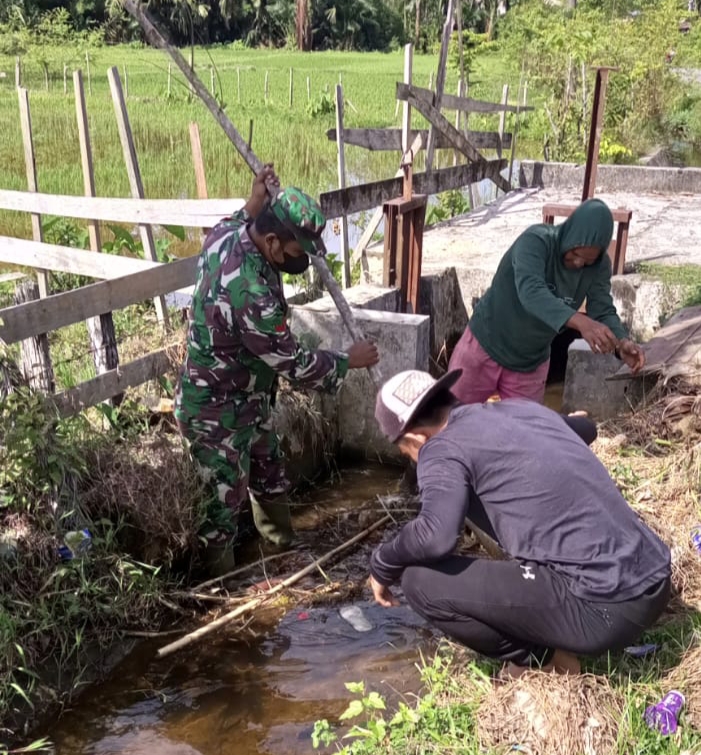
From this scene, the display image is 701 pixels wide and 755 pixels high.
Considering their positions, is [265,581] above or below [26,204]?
below

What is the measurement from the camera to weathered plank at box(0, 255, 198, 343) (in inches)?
139

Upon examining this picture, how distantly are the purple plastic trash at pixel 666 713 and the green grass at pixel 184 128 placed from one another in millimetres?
3874

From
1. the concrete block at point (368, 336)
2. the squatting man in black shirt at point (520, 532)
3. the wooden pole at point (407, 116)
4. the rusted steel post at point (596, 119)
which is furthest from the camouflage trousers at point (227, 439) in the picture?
the wooden pole at point (407, 116)

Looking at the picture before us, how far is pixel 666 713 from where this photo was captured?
251 cm

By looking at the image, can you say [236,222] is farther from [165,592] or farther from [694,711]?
[694,711]

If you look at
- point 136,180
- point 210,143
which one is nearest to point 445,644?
point 136,180

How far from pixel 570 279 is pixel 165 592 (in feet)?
8.24

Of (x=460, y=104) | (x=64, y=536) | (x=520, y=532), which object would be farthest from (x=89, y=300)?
(x=460, y=104)

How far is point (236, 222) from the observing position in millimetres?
3588

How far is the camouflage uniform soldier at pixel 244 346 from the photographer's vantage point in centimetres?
341

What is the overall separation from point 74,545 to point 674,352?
3.70 metres

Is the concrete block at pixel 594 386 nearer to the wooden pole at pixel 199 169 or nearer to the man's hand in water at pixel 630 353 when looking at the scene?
the man's hand in water at pixel 630 353

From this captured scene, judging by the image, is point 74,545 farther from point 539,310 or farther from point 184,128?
point 184,128

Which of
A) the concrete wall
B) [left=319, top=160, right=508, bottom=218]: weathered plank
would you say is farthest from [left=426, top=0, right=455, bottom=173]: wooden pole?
the concrete wall
